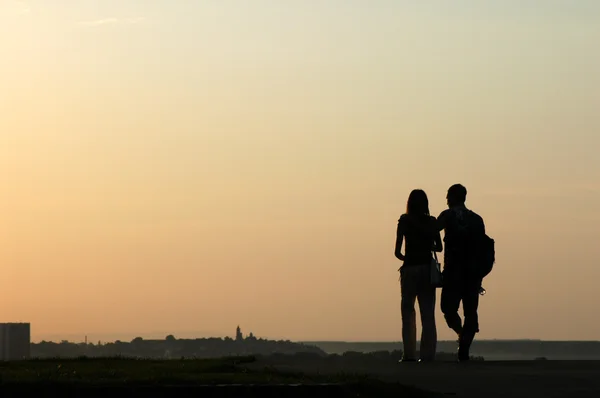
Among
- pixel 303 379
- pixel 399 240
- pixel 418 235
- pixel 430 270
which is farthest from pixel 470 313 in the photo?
pixel 303 379

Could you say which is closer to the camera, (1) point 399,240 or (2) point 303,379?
(2) point 303,379

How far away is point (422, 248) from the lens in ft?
66.5

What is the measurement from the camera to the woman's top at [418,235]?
20.2 metres

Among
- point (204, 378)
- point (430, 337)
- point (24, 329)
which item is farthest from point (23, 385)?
point (24, 329)

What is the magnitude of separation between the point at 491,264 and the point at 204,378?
698 centimetres

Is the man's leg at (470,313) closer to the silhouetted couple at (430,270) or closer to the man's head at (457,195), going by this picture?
the silhouetted couple at (430,270)

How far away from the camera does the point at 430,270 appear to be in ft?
66.1

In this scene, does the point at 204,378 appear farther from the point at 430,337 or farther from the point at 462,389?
the point at 430,337

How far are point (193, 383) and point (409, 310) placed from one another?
7.02 metres

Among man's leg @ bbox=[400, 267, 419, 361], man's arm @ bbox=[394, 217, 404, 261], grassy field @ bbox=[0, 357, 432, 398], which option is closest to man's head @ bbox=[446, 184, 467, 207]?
man's arm @ bbox=[394, 217, 404, 261]

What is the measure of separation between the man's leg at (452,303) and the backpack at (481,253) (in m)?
0.40

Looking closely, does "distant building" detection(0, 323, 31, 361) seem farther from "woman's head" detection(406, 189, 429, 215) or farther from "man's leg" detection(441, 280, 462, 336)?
"man's leg" detection(441, 280, 462, 336)

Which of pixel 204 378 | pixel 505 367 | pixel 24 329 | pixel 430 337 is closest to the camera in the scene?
pixel 204 378

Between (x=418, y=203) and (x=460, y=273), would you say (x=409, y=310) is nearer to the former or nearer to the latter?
(x=460, y=273)
